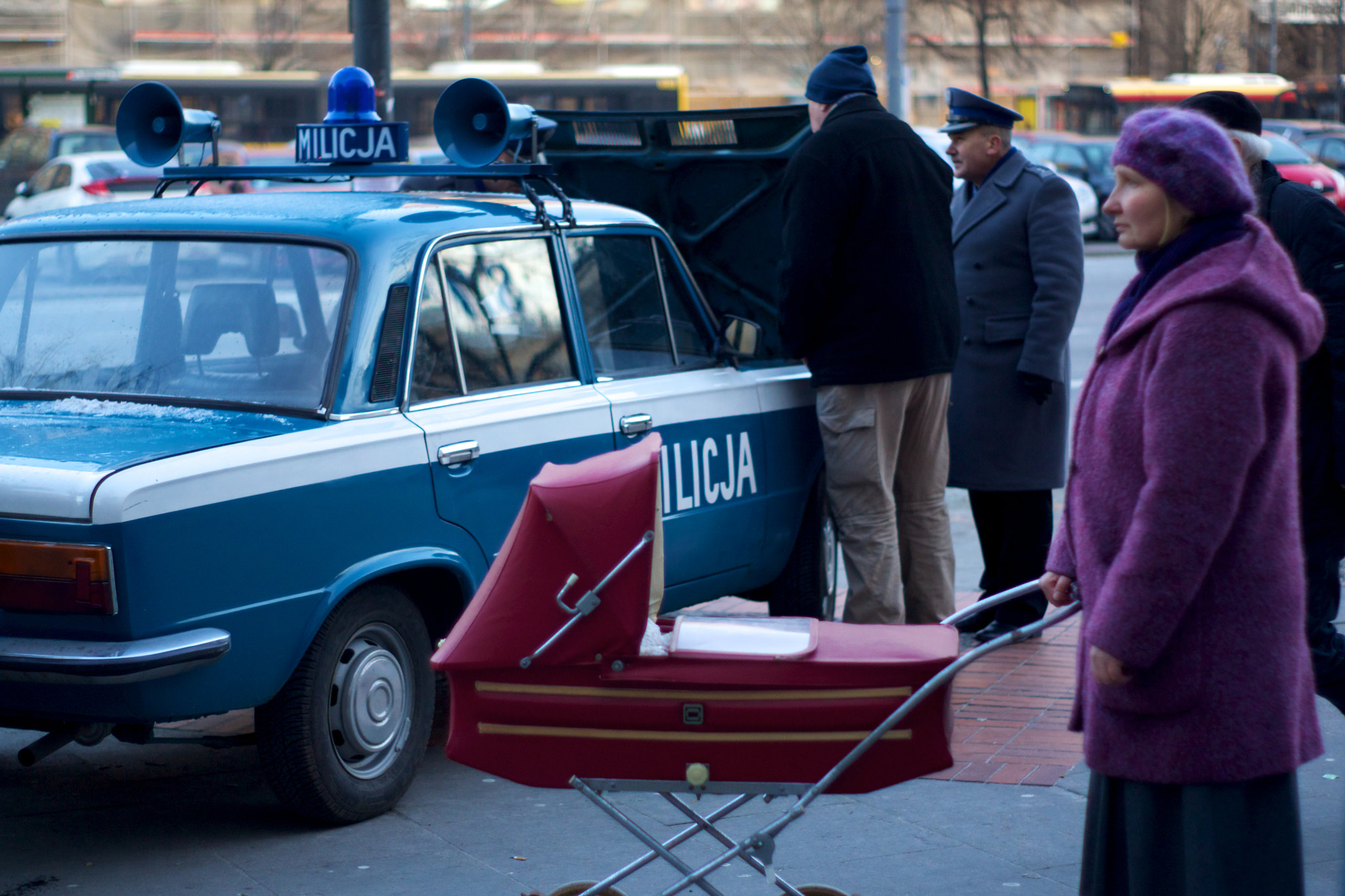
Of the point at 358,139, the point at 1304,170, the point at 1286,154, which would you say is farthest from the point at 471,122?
the point at 1286,154

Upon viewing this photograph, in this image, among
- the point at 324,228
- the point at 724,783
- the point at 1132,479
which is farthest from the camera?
the point at 324,228

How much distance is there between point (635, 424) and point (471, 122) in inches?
42.5

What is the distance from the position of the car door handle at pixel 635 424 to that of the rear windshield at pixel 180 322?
1.02m

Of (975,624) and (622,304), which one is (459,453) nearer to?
(622,304)

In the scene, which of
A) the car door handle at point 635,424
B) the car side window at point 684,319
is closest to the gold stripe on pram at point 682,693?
the car door handle at point 635,424

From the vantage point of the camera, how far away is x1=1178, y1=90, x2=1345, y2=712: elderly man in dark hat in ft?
13.0

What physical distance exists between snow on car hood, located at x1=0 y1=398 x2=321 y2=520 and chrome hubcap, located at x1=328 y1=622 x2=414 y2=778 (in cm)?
61

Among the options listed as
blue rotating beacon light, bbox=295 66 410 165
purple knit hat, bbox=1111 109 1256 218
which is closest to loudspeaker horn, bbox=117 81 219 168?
blue rotating beacon light, bbox=295 66 410 165

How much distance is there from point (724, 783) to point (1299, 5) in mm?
53950

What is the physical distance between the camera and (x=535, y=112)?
587 cm

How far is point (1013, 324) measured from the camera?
5867 mm

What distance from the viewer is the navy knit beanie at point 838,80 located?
5.35 meters

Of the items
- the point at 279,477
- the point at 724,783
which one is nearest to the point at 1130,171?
the point at 724,783

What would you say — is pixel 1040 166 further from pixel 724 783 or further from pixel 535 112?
pixel 724 783
